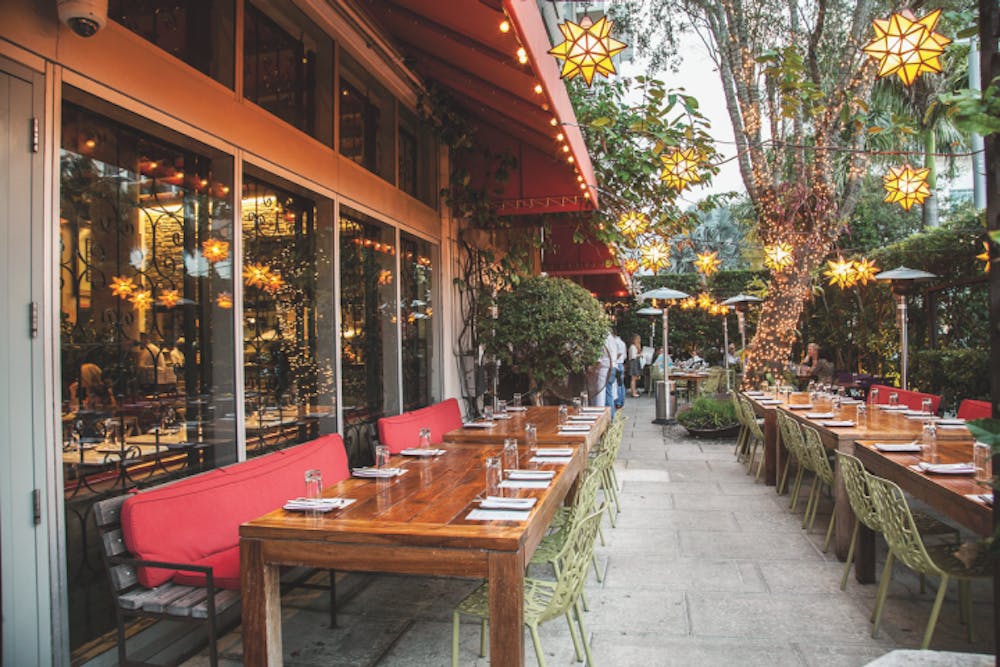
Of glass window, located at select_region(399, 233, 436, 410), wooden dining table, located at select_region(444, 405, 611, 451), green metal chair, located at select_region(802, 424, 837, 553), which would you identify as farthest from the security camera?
green metal chair, located at select_region(802, 424, 837, 553)

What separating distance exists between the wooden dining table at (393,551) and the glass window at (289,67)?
107 inches

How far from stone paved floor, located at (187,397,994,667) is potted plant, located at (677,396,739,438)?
175 inches

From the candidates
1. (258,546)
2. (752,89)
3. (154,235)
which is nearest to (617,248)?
(752,89)

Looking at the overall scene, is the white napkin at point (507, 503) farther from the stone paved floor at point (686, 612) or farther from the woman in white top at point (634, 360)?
the woman in white top at point (634, 360)

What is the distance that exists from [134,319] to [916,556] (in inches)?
148

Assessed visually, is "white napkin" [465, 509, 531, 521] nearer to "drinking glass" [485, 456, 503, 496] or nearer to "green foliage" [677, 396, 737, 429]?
"drinking glass" [485, 456, 503, 496]

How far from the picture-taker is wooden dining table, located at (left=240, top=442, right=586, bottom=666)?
2.29m

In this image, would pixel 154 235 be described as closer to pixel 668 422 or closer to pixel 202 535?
pixel 202 535

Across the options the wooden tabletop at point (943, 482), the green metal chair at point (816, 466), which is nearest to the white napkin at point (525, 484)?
the wooden tabletop at point (943, 482)

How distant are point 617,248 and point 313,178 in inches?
229

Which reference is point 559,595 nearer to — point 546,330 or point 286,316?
point 286,316

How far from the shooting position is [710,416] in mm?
9773

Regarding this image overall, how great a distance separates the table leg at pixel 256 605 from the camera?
246 centimetres

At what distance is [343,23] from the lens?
5031mm
